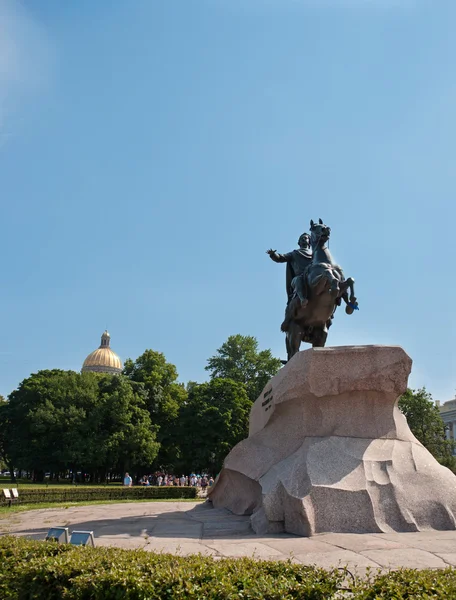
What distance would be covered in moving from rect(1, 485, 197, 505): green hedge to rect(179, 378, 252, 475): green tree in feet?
55.7

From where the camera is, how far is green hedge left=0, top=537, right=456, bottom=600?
3832 millimetres

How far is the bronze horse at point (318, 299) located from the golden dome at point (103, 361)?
96.0 meters

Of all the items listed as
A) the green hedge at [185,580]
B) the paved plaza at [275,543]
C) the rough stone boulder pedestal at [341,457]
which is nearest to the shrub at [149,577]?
the green hedge at [185,580]

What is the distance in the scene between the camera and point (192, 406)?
44.4 metres

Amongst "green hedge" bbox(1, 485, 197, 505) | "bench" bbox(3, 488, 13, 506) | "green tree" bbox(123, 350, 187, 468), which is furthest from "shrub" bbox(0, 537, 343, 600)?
"green tree" bbox(123, 350, 187, 468)

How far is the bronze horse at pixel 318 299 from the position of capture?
11.7m

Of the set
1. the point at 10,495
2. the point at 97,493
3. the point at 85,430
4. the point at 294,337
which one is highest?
the point at 294,337

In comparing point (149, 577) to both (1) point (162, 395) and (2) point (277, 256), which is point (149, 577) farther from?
(1) point (162, 395)

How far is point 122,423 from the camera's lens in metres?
41.9

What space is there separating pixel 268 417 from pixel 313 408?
5.28 feet

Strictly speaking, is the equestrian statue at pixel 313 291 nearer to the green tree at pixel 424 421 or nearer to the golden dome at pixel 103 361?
the green tree at pixel 424 421

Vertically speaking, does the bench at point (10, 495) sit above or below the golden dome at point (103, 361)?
below

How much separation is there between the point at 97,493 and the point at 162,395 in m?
26.8

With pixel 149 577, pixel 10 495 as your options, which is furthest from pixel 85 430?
pixel 149 577
